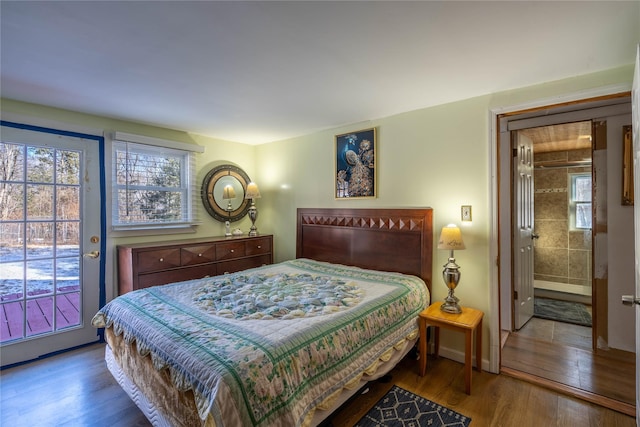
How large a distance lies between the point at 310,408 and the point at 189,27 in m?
2.08

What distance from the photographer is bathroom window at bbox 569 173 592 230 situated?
4441 mm

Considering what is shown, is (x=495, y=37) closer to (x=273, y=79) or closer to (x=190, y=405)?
(x=273, y=79)

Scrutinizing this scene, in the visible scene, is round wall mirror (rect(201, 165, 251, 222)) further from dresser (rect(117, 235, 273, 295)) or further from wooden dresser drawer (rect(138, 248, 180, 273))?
wooden dresser drawer (rect(138, 248, 180, 273))

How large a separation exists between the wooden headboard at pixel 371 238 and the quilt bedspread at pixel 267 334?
0.88 feet

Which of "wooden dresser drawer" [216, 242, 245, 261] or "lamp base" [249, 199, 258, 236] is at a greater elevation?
"lamp base" [249, 199, 258, 236]

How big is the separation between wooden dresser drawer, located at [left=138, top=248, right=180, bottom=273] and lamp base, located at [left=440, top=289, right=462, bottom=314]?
8.72ft

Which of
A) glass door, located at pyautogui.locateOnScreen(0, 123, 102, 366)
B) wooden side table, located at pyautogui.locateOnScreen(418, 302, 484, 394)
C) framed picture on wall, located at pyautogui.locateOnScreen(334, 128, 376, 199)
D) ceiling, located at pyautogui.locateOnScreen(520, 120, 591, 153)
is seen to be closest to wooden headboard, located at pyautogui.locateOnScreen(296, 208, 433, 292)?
framed picture on wall, located at pyautogui.locateOnScreen(334, 128, 376, 199)

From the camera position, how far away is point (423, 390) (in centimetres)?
220

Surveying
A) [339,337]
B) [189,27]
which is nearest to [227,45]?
[189,27]

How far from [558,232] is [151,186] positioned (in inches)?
232

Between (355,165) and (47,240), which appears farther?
(355,165)

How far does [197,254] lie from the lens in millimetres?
3291

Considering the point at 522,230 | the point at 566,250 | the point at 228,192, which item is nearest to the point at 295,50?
the point at 228,192

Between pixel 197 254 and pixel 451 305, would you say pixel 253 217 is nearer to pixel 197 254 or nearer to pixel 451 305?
pixel 197 254
